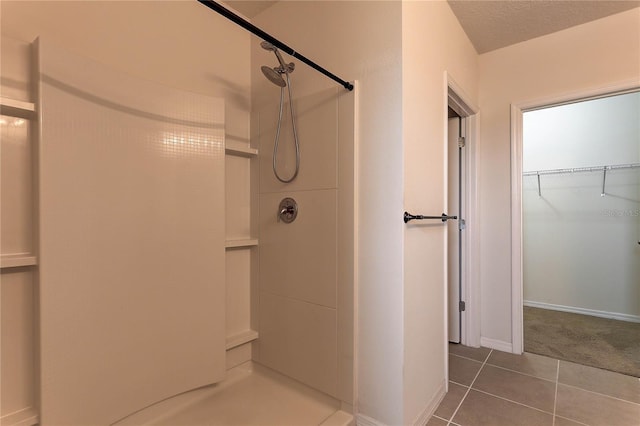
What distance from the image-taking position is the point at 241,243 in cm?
193

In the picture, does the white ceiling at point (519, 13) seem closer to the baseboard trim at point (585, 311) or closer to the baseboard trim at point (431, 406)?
the baseboard trim at point (431, 406)

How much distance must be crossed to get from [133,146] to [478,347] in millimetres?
2854

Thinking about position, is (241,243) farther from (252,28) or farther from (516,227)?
(516,227)

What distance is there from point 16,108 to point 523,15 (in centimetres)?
286

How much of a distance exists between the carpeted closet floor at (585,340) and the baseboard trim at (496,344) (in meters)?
0.20

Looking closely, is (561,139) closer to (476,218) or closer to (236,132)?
(476,218)

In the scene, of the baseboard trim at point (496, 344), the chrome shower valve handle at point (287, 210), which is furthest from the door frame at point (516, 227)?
the chrome shower valve handle at point (287, 210)

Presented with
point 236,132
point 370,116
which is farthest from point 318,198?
point 236,132

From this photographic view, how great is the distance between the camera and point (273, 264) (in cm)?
193

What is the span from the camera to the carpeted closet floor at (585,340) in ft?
7.32

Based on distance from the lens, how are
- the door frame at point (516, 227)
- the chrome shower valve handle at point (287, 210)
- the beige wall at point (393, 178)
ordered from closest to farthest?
the beige wall at point (393, 178)
the chrome shower valve handle at point (287, 210)
the door frame at point (516, 227)

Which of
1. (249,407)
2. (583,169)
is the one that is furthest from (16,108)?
(583,169)

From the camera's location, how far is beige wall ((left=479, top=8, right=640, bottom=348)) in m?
2.06

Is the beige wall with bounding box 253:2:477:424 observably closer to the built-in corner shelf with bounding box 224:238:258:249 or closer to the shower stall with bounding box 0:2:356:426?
the shower stall with bounding box 0:2:356:426
